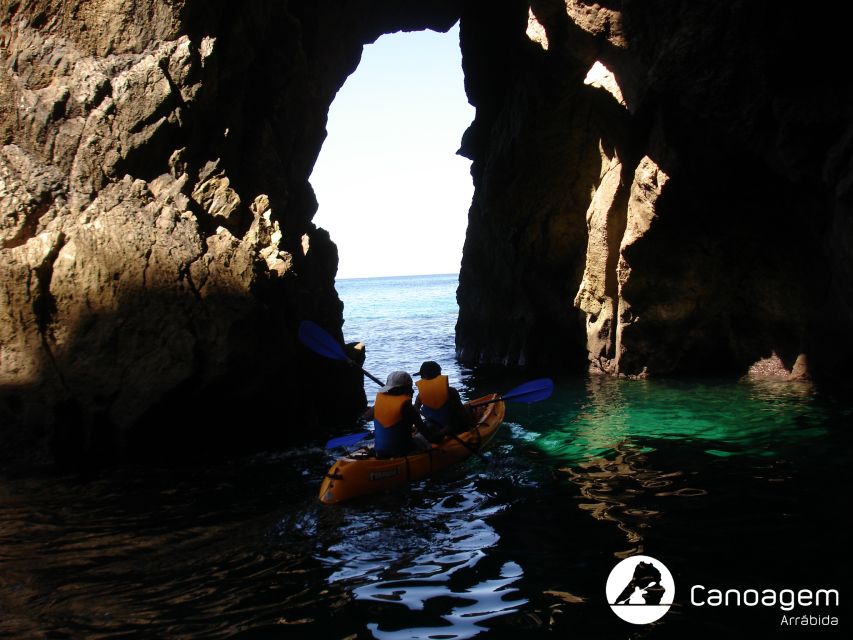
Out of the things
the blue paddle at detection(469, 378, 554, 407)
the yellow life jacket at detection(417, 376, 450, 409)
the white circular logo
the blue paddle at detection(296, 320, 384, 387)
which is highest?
the blue paddle at detection(296, 320, 384, 387)

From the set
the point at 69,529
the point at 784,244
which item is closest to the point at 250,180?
the point at 69,529

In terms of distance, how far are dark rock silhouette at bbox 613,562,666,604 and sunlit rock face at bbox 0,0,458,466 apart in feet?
18.4

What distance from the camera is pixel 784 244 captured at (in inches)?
448

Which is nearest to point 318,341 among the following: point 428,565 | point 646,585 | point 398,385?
point 398,385

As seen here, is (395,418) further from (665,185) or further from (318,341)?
(665,185)

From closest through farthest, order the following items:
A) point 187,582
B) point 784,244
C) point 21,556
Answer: point 187,582 → point 21,556 → point 784,244

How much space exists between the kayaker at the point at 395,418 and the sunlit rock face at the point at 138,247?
2.32m

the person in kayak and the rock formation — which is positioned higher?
the rock formation

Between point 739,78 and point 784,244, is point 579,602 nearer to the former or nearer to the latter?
point 739,78

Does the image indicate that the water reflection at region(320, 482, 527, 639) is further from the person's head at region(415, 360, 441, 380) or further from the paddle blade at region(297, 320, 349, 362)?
the paddle blade at region(297, 320, 349, 362)

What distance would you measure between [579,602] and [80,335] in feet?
21.4

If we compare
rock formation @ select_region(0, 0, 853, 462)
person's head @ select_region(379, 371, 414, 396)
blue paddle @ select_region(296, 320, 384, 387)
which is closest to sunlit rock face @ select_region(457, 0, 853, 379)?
rock formation @ select_region(0, 0, 853, 462)

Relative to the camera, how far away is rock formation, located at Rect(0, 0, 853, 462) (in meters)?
8.01

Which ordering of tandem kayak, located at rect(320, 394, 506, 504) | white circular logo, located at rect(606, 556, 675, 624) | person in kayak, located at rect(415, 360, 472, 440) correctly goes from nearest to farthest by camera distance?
1. white circular logo, located at rect(606, 556, 675, 624)
2. tandem kayak, located at rect(320, 394, 506, 504)
3. person in kayak, located at rect(415, 360, 472, 440)
